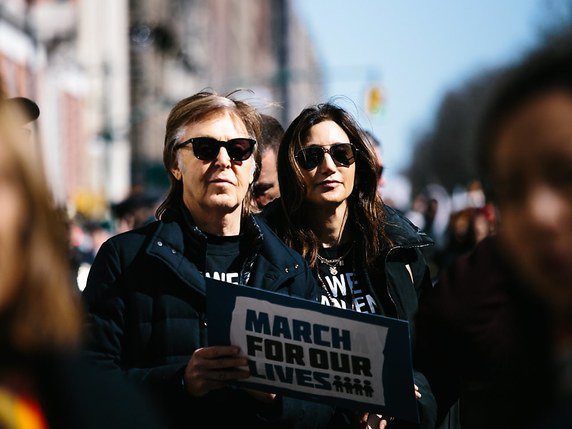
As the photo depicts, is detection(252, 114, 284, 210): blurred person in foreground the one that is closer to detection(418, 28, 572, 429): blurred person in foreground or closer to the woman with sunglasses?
the woman with sunglasses

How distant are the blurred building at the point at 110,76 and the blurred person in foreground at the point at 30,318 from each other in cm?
351

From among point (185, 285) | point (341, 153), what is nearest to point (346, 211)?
point (341, 153)

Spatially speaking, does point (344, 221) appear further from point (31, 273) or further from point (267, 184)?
point (31, 273)

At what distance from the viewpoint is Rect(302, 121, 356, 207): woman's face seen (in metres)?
4.64

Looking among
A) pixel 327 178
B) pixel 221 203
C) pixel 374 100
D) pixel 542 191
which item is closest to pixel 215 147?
pixel 221 203

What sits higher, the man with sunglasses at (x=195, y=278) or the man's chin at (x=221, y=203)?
the man's chin at (x=221, y=203)

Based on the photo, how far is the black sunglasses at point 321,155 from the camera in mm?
4668

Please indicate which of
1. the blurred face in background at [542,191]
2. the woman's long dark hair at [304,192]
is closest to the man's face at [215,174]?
the woman's long dark hair at [304,192]

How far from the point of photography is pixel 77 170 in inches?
1433

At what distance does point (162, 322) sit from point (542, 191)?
91.1 inches

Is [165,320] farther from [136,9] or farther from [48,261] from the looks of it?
[136,9]

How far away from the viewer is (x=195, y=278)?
3.78 meters

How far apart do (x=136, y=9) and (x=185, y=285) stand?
→ 4889 centimetres

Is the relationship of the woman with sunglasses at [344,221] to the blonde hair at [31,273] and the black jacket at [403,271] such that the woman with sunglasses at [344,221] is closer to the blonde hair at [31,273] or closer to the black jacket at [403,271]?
the black jacket at [403,271]
